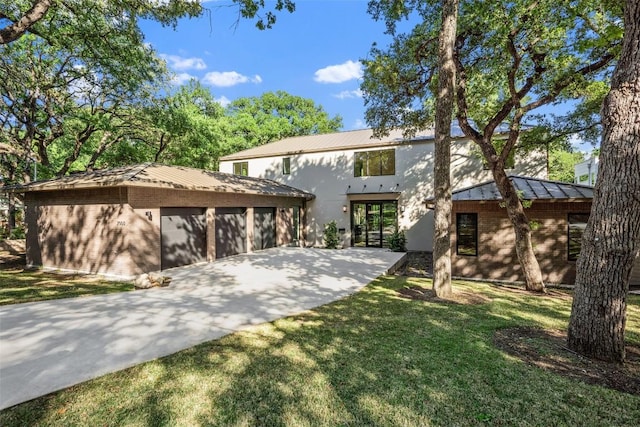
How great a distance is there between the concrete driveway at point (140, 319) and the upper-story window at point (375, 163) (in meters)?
7.77

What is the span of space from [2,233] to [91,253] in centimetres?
1591

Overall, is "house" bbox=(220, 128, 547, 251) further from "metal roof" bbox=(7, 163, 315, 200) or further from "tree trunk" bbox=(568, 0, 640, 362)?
"tree trunk" bbox=(568, 0, 640, 362)

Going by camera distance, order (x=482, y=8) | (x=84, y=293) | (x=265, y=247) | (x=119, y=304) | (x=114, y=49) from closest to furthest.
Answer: (x=119, y=304) < (x=482, y=8) < (x=84, y=293) < (x=114, y=49) < (x=265, y=247)

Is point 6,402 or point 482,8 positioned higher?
point 482,8

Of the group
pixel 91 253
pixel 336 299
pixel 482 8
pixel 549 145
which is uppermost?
pixel 482 8

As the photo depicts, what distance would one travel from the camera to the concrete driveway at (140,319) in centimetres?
367

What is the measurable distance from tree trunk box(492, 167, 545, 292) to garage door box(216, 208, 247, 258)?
1014 centimetres

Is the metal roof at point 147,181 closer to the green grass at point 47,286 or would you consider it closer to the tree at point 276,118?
the green grass at point 47,286

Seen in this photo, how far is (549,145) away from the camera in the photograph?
1089 centimetres

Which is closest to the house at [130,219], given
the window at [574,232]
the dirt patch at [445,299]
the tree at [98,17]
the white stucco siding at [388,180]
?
Answer: the tree at [98,17]

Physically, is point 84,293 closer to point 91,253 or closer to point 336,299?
point 91,253

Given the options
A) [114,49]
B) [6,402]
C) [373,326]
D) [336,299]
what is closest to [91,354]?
[6,402]

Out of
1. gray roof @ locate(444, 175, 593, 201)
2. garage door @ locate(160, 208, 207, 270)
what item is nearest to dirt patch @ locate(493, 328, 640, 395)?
gray roof @ locate(444, 175, 593, 201)

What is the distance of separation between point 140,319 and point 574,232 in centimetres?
1179
